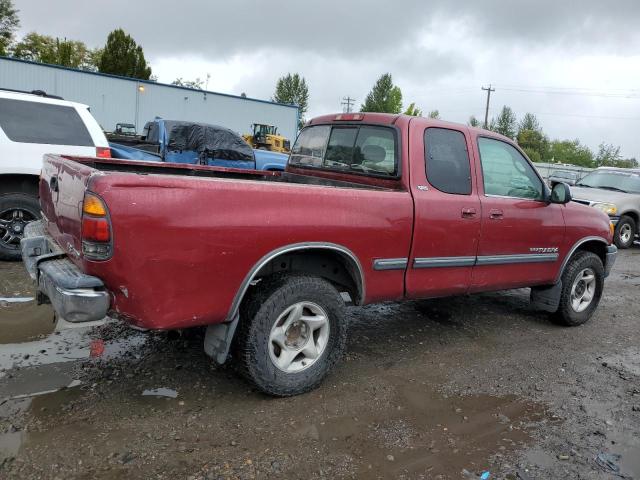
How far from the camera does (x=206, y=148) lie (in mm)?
11312

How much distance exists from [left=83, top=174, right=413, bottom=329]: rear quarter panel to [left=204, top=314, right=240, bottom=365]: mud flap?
0.33ft

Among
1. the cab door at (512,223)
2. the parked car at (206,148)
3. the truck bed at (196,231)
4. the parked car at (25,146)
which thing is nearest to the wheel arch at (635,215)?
the parked car at (206,148)

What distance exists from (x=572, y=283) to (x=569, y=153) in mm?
99403

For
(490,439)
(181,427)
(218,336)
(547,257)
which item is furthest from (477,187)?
(181,427)

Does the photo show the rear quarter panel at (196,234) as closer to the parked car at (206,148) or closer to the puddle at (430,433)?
the puddle at (430,433)

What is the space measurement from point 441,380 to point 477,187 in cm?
158

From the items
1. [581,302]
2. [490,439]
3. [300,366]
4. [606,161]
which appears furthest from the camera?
[606,161]

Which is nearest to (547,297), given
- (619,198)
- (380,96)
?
(619,198)

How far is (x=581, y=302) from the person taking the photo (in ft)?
17.8

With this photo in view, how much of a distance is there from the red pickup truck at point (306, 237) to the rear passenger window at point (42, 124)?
7.66ft

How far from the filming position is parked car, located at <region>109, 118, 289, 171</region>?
37.2 ft

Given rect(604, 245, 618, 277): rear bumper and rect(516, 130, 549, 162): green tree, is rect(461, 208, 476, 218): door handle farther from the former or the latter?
rect(516, 130, 549, 162): green tree

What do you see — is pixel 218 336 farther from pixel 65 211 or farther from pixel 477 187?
pixel 477 187

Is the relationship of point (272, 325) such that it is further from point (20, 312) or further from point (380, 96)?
point (380, 96)
